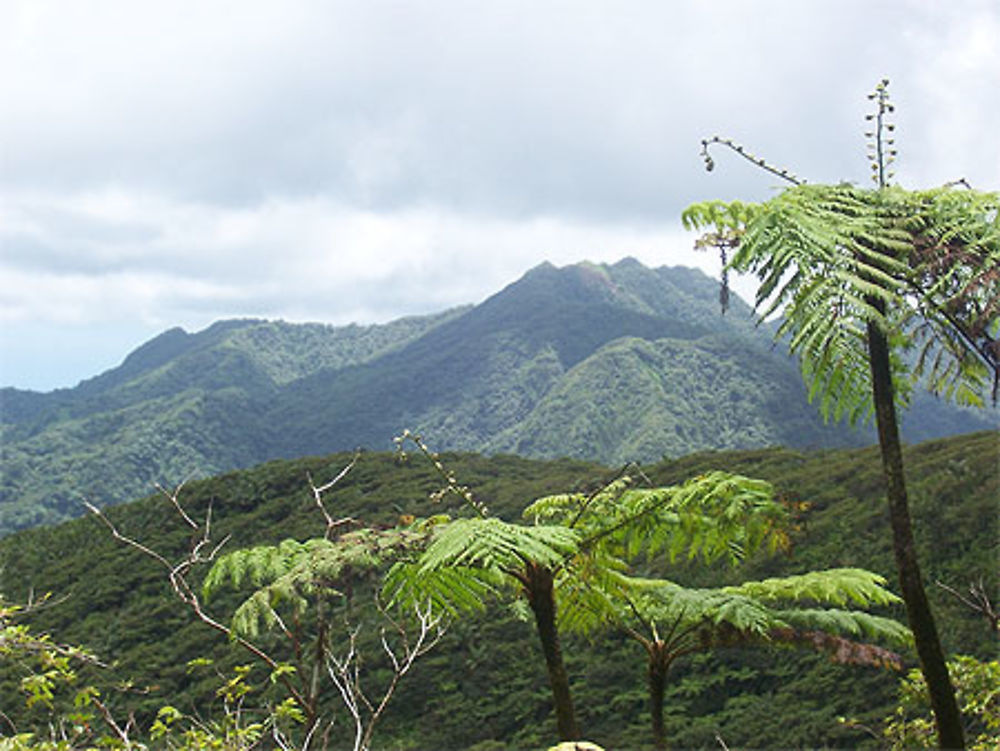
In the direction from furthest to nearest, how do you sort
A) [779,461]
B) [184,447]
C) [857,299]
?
[184,447] → [779,461] → [857,299]

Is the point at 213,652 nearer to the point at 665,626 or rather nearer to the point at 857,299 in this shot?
the point at 665,626

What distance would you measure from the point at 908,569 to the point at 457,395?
115m

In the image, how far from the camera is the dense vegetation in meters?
10.1

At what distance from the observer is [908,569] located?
2.58m

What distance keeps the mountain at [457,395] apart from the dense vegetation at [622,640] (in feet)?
80.8

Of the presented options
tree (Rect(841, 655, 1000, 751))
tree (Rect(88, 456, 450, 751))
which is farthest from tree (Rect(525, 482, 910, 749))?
tree (Rect(841, 655, 1000, 751))

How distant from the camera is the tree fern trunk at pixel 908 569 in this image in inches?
99.3

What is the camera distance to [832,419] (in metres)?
3.01

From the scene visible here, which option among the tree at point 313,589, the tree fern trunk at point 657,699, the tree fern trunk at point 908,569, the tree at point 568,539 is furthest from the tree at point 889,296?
the tree at point 313,589

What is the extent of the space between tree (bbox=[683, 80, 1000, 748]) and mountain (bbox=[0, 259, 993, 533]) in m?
42.1

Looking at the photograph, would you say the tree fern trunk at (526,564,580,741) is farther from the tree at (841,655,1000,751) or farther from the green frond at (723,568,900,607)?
the tree at (841,655,1000,751)

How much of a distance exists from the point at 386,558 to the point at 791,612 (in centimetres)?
161

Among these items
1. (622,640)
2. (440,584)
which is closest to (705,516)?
(440,584)

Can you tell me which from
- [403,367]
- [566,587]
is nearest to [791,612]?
[566,587]
